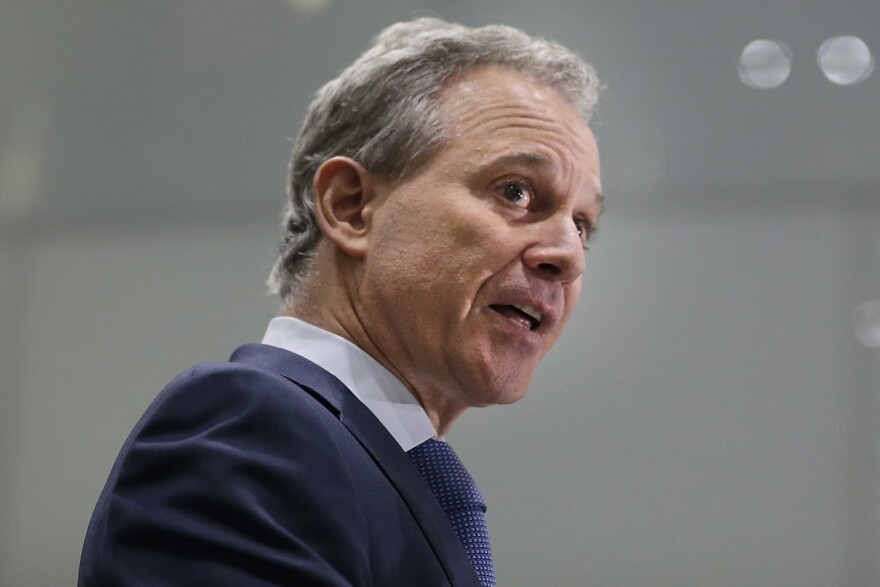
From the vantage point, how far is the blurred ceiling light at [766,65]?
6.35 feet

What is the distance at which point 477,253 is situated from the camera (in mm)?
1037

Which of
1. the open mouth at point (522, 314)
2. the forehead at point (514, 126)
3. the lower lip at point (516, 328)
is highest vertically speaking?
the forehead at point (514, 126)

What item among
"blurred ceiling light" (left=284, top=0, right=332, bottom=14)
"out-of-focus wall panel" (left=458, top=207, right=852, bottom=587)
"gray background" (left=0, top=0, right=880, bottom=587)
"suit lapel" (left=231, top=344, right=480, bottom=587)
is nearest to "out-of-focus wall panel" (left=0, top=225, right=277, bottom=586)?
"gray background" (left=0, top=0, right=880, bottom=587)

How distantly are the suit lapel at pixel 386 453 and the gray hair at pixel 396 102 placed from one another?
0.21 m

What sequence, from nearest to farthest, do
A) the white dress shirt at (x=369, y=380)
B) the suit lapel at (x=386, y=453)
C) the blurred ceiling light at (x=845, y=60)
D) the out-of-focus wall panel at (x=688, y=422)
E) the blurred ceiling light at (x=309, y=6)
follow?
1. the suit lapel at (x=386, y=453)
2. the white dress shirt at (x=369, y=380)
3. the out-of-focus wall panel at (x=688, y=422)
4. the blurred ceiling light at (x=845, y=60)
5. the blurred ceiling light at (x=309, y=6)

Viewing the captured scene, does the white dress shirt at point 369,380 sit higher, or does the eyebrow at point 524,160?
the eyebrow at point 524,160

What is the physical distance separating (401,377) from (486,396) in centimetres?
9

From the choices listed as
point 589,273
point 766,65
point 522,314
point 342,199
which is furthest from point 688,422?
point 342,199

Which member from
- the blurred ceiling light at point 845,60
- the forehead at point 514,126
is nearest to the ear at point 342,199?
the forehead at point 514,126

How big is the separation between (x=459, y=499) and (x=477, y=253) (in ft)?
0.79

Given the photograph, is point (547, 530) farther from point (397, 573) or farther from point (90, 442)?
point (397, 573)

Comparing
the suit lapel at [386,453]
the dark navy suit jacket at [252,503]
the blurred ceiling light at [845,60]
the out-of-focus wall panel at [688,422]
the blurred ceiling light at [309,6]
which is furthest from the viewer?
the blurred ceiling light at [309,6]

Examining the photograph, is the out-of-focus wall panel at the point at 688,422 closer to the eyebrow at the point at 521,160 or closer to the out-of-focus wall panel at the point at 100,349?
the out-of-focus wall panel at the point at 100,349

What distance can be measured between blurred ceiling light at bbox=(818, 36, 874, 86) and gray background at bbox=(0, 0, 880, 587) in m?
0.02
